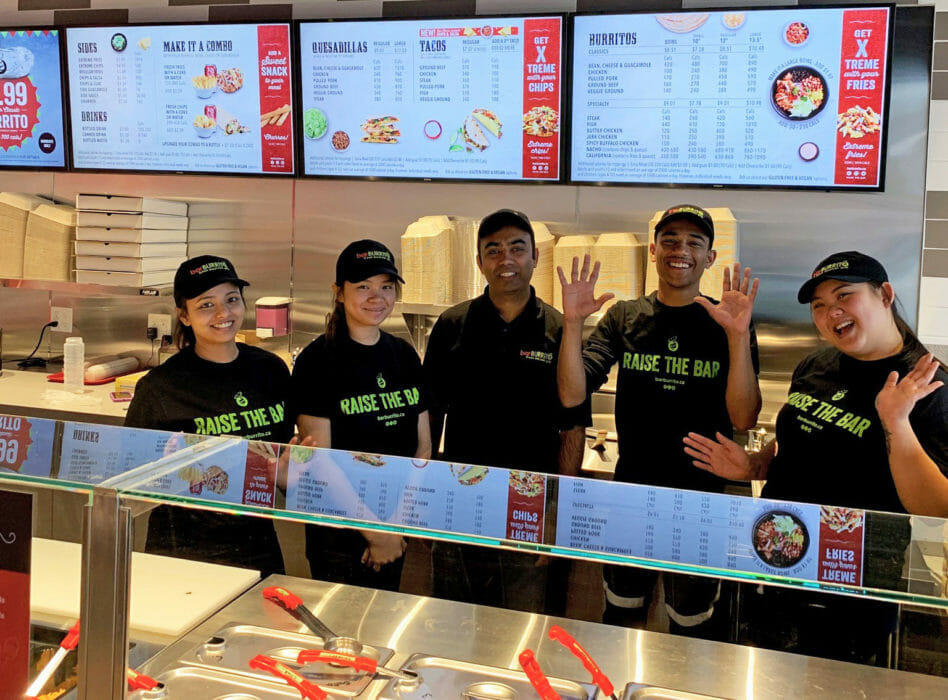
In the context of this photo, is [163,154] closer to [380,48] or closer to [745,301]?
[380,48]

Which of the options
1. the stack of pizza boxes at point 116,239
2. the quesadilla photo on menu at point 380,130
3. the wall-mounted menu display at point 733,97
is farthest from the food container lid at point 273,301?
the wall-mounted menu display at point 733,97

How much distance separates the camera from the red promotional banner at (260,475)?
3.94 ft

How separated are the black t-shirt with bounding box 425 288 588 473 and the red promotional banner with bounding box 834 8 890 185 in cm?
144

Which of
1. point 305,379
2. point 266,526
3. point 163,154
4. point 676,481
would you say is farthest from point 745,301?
point 163,154

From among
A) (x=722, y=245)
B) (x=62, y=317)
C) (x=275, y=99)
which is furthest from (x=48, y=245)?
(x=722, y=245)

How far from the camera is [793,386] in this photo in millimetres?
2252

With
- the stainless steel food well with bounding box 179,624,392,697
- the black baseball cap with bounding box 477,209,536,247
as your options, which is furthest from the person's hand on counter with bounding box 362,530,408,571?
the black baseball cap with bounding box 477,209,536,247

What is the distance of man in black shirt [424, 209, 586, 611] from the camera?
2.71 metres

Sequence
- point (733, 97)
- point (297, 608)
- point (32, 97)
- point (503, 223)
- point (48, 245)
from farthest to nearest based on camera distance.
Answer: point (32, 97) < point (48, 245) < point (733, 97) < point (503, 223) < point (297, 608)

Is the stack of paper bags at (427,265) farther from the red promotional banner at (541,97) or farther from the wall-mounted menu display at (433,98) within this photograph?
the red promotional banner at (541,97)

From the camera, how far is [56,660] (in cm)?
135

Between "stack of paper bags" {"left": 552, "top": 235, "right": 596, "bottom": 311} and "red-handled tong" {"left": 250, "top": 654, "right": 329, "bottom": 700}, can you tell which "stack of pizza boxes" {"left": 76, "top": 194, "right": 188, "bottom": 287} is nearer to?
"stack of paper bags" {"left": 552, "top": 235, "right": 596, "bottom": 311}

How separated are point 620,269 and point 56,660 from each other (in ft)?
8.42

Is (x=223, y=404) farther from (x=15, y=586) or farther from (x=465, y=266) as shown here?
(x=465, y=266)
